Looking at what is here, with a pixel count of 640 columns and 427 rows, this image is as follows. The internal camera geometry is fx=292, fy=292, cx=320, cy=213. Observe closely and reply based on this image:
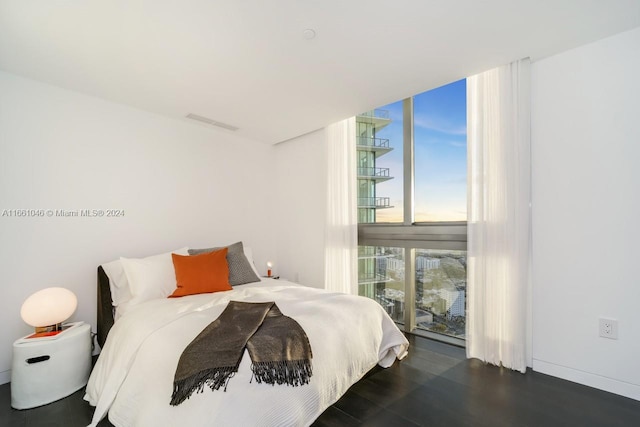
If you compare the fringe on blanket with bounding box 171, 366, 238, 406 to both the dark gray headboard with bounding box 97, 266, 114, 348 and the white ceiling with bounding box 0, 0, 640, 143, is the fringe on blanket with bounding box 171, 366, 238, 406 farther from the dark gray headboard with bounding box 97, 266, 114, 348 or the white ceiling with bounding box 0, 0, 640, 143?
the white ceiling with bounding box 0, 0, 640, 143

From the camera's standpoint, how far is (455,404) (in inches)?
74.8

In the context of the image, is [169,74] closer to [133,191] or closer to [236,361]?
[133,191]

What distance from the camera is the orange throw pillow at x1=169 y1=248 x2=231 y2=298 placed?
2574mm

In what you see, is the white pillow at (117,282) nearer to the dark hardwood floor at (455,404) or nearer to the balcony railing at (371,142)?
the dark hardwood floor at (455,404)

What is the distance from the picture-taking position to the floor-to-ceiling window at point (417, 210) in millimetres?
2963

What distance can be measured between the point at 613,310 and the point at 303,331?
215cm

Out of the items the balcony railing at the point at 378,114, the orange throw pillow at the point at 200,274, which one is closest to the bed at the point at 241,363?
the orange throw pillow at the point at 200,274

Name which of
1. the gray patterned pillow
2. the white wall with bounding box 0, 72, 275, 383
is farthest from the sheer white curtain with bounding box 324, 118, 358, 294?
the white wall with bounding box 0, 72, 275, 383

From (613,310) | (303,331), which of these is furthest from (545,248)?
(303,331)

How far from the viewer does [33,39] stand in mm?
1959

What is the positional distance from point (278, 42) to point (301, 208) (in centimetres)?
239

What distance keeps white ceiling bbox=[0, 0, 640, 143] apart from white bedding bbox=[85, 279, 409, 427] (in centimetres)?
185

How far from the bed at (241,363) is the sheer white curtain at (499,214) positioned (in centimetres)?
78

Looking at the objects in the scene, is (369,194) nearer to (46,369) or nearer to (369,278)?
(369,278)
